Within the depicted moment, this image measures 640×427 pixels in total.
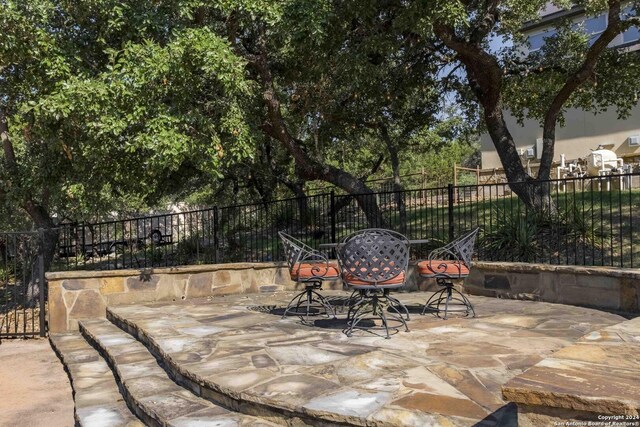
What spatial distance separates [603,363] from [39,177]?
8.25 meters

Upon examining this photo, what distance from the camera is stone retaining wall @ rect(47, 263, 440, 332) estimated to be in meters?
6.67

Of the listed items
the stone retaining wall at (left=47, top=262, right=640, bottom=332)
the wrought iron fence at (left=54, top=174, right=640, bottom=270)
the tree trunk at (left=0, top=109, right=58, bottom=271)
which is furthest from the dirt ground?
the tree trunk at (left=0, top=109, right=58, bottom=271)

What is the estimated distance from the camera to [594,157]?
13930mm

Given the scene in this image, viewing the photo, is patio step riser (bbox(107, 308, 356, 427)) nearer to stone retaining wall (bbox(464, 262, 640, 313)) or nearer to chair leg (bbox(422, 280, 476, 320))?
chair leg (bbox(422, 280, 476, 320))

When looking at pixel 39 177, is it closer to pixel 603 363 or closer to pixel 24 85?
pixel 24 85

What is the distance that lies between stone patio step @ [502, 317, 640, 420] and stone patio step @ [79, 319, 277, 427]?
1.51 meters

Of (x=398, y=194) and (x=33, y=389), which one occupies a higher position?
(x=398, y=194)

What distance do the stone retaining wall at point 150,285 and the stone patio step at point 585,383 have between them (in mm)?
5182

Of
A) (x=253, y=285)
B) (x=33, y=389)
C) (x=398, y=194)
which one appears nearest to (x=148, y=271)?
(x=253, y=285)

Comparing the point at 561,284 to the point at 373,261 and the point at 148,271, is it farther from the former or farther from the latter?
the point at 148,271

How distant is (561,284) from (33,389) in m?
5.75

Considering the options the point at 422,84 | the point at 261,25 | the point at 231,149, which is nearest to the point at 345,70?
the point at 261,25

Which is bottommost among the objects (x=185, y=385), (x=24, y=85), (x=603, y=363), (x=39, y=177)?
(x=185, y=385)

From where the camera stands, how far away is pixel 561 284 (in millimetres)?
6281
